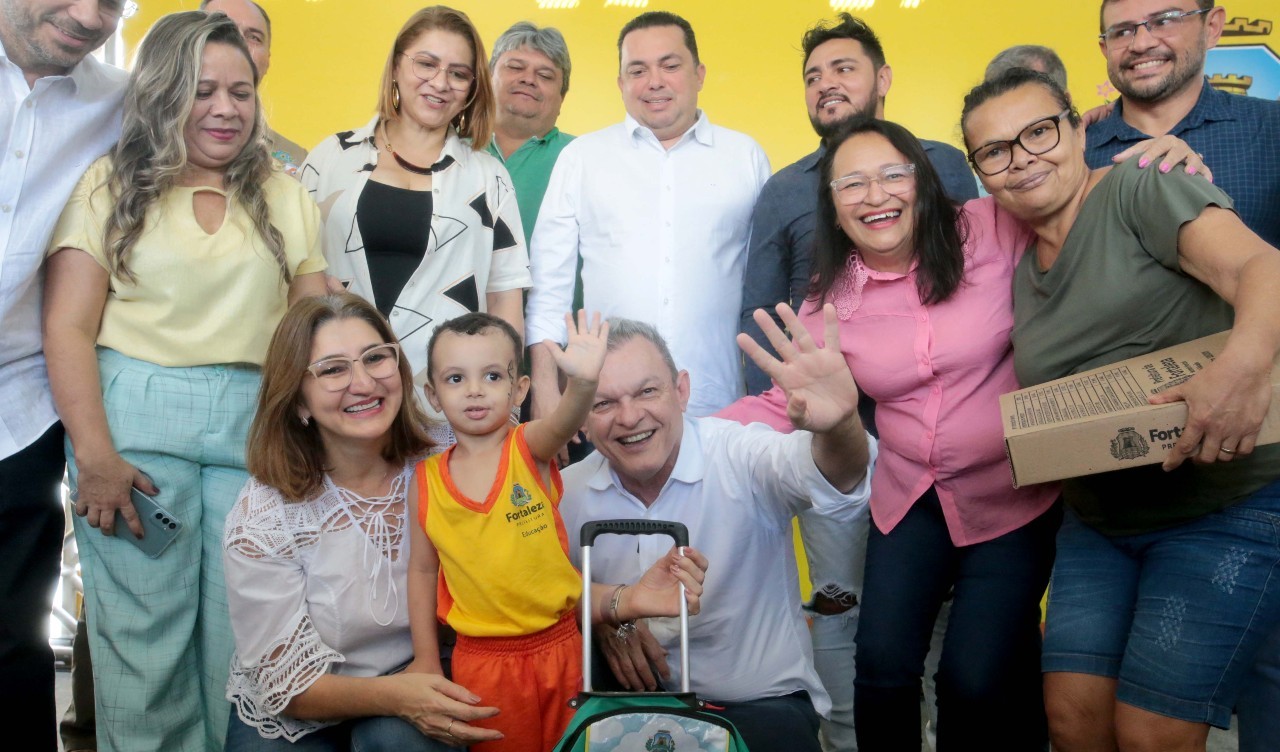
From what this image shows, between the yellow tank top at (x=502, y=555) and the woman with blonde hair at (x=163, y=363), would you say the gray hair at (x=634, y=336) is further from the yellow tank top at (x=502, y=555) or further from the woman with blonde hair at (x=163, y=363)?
the woman with blonde hair at (x=163, y=363)

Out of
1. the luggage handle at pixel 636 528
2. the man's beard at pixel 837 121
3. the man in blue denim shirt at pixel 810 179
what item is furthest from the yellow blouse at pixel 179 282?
the man's beard at pixel 837 121

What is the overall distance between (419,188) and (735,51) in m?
2.84

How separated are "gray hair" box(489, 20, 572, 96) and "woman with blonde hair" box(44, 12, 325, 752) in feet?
5.22

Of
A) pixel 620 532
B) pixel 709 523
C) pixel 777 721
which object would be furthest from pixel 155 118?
pixel 777 721

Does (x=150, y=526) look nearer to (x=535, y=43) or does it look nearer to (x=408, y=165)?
(x=408, y=165)

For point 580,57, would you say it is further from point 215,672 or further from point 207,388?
point 215,672

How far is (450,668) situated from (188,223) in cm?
120

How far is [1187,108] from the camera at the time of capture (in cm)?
287

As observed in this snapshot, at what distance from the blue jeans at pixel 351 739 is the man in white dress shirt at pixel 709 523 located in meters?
0.45

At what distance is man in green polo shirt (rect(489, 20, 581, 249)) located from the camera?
3.89 meters

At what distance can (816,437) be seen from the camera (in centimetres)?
195

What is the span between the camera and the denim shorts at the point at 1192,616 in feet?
6.23

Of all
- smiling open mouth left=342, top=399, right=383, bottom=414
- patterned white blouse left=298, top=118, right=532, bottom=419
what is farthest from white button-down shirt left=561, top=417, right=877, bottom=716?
patterned white blouse left=298, top=118, right=532, bottom=419

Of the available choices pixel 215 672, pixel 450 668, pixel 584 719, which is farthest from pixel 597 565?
pixel 215 672
